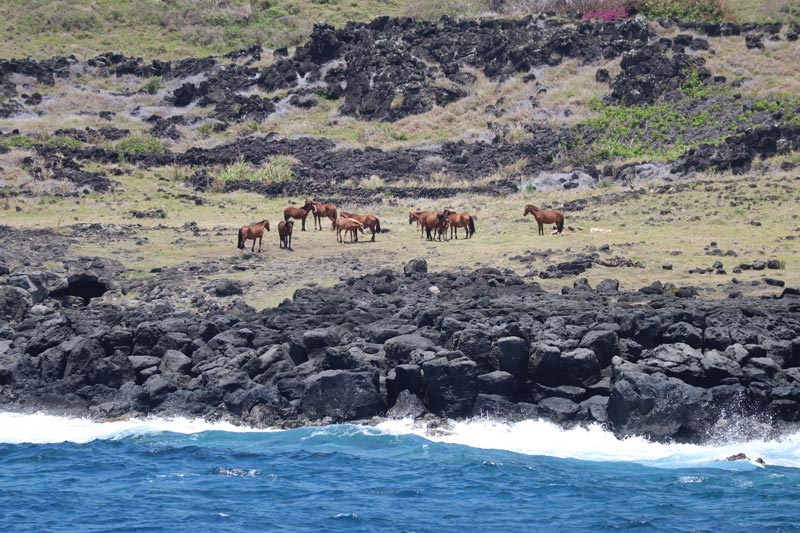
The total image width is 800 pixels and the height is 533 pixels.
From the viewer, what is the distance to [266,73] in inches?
2697

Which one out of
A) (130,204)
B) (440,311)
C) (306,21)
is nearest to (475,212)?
(130,204)

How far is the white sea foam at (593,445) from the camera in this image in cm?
1870

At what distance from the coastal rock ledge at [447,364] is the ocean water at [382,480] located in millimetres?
493

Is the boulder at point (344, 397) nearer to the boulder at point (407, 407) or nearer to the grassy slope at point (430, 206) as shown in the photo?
the boulder at point (407, 407)

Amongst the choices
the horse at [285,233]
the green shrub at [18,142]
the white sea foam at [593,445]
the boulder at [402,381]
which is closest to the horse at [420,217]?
the horse at [285,233]

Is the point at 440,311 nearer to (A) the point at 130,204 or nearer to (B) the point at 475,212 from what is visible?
(B) the point at 475,212

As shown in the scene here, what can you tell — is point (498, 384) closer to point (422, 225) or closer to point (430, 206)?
point (422, 225)

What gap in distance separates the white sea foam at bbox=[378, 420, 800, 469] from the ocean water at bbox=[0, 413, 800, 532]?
0.03m

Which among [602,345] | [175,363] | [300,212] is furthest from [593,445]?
[300,212]

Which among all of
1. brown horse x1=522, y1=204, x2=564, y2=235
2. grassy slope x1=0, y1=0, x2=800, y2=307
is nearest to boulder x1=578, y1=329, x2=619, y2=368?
grassy slope x1=0, y1=0, x2=800, y2=307

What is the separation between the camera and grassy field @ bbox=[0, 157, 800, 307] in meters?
31.0

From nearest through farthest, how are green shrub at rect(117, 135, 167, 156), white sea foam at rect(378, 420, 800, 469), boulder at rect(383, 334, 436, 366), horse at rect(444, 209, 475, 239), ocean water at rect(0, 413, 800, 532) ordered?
ocean water at rect(0, 413, 800, 532), white sea foam at rect(378, 420, 800, 469), boulder at rect(383, 334, 436, 366), horse at rect(444, 209, 475, 239), green shrub at rect(117, 135, 167, 156)

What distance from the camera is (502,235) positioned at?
123ft

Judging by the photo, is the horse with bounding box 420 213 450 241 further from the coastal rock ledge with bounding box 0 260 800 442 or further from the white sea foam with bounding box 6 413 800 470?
the white sea foam with bounding box 6 413 800 470
